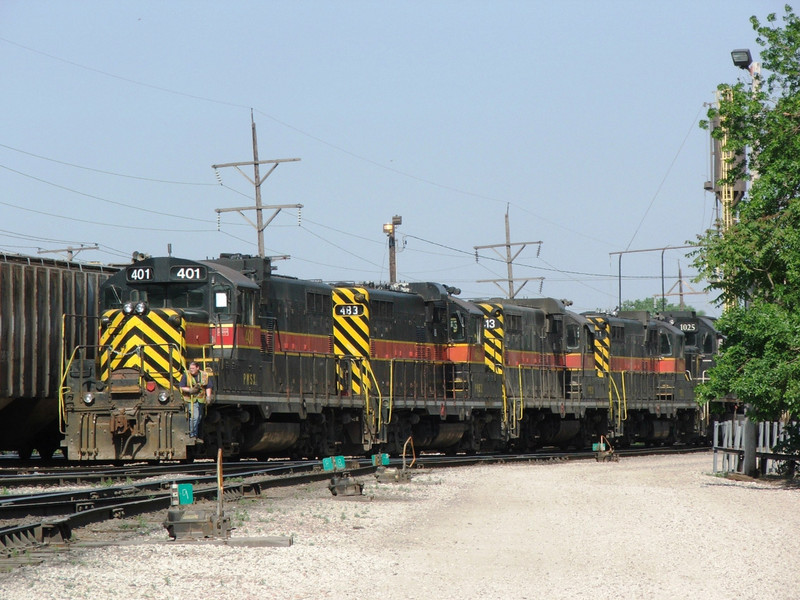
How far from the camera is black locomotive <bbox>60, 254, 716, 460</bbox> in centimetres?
2006

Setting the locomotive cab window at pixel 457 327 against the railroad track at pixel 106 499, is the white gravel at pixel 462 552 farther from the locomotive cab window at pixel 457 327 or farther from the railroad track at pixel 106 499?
the locomotive cab window at pixel 457 327

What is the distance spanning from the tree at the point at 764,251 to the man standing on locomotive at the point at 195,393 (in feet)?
28.2

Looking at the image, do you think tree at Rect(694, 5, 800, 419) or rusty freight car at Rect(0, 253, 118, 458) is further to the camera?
rusty freight car at Rect(0, 253, 118, 458)

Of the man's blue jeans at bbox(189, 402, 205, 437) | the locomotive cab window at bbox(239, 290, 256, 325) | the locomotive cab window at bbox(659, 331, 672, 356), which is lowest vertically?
the man's blue jeans at bbox(189, 402, 205, 437)

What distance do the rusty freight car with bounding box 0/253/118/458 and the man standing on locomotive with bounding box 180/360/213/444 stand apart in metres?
3.85

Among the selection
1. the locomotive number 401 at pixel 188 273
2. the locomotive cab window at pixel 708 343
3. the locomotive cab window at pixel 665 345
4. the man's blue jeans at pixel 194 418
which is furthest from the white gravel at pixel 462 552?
the locomotive cab window at pixel 708 343

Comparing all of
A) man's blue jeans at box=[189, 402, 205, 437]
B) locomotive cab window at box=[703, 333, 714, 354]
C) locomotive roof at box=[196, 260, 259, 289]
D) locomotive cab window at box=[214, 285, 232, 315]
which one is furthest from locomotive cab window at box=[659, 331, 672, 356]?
man's blue jeans at box=[189, 402, 205, 437]

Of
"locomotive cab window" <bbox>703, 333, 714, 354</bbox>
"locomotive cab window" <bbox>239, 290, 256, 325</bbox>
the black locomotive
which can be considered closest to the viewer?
the black locomotive

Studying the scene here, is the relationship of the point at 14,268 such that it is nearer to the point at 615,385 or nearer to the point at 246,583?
the point at 246,583

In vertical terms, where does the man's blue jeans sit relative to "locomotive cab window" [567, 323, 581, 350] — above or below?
below

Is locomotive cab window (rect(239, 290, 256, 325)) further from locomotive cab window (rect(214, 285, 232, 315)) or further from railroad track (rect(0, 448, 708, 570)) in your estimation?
railroad track (rect(0, 448, 708, 570))

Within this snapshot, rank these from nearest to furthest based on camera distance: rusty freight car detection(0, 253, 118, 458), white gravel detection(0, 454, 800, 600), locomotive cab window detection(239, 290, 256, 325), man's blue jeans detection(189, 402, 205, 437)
Result: white gravel detection(0, 454, 800, 600)
man's blue jeans detection(189, 402, 205, 437)
locomotive cab window detection(239, 290, 256, 325)
rusty freight car detection(0, 253, 118, 458)

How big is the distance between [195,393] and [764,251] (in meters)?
9.95

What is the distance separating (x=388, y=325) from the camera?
26.5 metres
